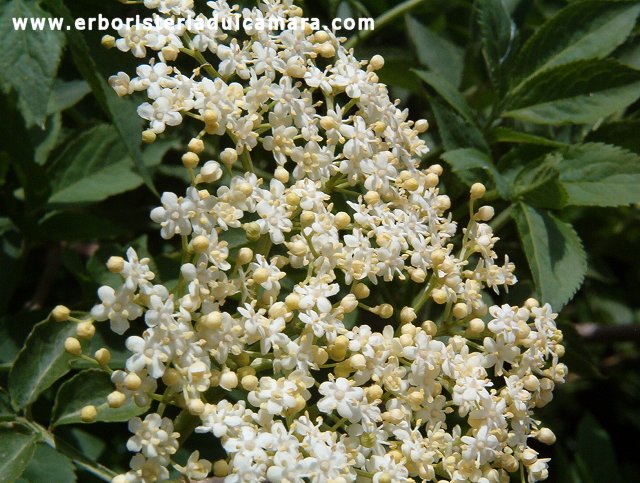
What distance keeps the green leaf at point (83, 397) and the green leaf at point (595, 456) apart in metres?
2.29

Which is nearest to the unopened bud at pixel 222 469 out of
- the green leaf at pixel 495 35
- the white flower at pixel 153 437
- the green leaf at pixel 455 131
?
the white flower at pixel 153 437

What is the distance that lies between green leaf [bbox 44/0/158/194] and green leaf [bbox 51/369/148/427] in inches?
22.5

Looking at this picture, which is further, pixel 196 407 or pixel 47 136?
pixel 47 136

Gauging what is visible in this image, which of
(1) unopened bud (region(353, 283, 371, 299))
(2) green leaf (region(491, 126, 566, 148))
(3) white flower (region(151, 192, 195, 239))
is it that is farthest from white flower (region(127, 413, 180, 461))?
(2) green leaf (region(491, 126, 566, 148))

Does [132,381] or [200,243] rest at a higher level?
[200,243]

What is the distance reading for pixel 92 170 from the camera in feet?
9.80

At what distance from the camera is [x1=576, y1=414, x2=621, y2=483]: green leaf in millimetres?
3789

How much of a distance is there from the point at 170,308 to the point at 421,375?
2.07 feet

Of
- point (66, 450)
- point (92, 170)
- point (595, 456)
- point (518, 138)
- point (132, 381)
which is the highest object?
point (518, 138)

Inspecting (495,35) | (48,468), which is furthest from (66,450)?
(495,35)

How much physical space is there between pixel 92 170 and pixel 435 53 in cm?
132

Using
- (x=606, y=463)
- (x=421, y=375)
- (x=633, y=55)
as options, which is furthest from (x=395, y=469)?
(x=606, y=463)

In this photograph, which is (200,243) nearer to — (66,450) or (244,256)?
(244,256)

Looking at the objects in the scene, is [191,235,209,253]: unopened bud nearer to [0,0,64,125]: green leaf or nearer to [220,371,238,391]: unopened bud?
[220,371,238,391]: unopened bud
